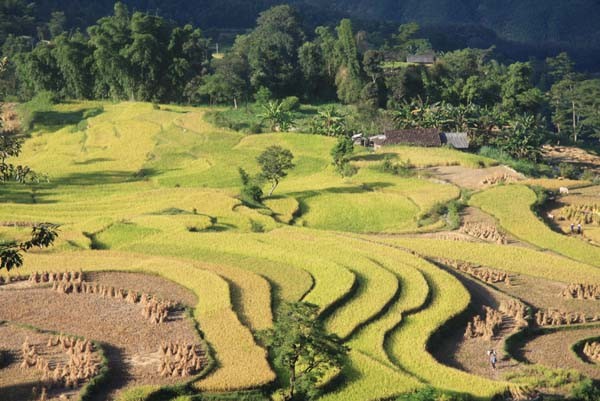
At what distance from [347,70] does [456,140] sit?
66.6 feet

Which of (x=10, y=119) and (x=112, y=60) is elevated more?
(x=112, y=60)

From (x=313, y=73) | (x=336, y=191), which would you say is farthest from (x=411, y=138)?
(x=313, y=73)

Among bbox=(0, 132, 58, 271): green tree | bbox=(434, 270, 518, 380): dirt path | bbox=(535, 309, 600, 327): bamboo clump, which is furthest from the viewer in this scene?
bbox=(535, 309, 600, 327): bamboo clump

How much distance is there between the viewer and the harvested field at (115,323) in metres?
23.9

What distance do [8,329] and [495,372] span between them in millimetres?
14871

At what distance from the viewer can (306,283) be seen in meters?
31.7

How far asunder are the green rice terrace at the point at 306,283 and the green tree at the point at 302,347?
174mm

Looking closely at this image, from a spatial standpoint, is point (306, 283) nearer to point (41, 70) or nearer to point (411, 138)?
point (411, 138)

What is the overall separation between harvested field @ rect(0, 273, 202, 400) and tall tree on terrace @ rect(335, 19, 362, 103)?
5272 centimetres

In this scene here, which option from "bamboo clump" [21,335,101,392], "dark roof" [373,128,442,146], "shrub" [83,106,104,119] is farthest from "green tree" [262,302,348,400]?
"shrub" [83,106,104,119]

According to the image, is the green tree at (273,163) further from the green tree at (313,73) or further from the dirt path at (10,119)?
the green tree at (313,73)

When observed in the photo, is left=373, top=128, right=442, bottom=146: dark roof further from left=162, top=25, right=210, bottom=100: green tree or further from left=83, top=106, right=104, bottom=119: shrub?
left=83, top=106, right=104, bottom=119: shrub

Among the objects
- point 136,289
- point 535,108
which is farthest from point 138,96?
point 136,289

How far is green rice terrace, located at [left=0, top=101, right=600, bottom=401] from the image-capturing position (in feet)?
77.6
